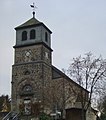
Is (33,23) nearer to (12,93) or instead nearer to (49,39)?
(49,39)

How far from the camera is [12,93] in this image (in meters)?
55.5

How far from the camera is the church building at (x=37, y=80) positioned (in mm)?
52750

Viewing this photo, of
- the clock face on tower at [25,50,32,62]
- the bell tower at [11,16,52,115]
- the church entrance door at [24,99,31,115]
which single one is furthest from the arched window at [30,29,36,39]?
the church entrance door at [24,99,31,115]

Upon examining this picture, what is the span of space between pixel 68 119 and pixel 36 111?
5535mm

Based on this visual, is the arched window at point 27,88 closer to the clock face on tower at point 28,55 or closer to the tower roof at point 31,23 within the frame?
the clock face on tower at point 28,55

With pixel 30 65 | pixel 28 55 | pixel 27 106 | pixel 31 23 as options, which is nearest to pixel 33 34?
pixel 31 23

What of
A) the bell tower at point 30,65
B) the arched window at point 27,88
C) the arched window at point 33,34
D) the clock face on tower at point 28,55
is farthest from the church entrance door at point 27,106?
the arched window at point 33,34

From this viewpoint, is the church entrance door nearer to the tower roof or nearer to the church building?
the church building

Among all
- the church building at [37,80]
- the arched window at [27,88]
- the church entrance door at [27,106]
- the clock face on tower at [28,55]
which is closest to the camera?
the church building at [37,80]

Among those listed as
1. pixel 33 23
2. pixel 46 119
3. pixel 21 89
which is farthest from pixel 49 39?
pixel 46 119

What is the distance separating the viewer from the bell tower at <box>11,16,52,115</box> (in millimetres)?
53906

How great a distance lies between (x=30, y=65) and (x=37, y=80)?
9.67ft

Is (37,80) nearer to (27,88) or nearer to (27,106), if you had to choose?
(27,88)

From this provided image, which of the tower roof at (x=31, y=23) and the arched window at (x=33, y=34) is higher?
the tower roof at (x=31, y=23)
